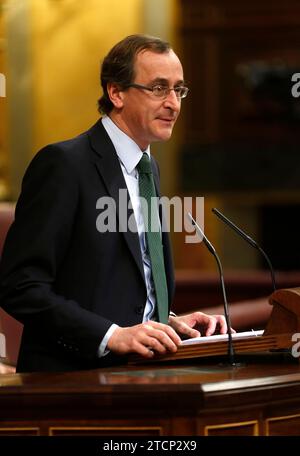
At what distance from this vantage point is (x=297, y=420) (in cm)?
200

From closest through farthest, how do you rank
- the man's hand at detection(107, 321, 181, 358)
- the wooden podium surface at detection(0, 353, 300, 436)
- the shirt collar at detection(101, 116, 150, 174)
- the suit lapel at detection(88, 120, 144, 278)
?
1. the wooden podium surface at detection(0, 353, 300, 436)
2. the man's hand at detection(107, 321, 181, 358)
3. the suit lapel at detection(88, 120, 144, 278)
4. the shirt collar at detection(101, 116, 150, 174)

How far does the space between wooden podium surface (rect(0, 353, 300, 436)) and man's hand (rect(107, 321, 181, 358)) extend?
0.51ft

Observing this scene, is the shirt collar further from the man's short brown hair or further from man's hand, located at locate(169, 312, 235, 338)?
man's hand, located at locate(169, 312, 235, 338)

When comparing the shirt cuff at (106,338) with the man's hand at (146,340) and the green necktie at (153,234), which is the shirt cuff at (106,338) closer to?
the man's hand at (146,340)

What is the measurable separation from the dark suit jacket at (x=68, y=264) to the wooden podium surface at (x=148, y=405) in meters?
0.25

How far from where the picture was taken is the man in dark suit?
2176 mm

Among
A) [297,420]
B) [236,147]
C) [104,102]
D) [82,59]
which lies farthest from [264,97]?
[297,420]

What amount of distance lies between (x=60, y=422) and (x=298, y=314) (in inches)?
23.0

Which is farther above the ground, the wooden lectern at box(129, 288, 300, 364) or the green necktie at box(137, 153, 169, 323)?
the green necktie at box(137, 153, 169, 323)

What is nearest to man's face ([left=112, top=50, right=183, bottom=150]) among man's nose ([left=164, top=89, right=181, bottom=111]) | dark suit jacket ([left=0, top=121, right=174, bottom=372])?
man's nose ([left=164, top=89, right=181, bottom=111])

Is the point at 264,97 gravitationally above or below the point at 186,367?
above

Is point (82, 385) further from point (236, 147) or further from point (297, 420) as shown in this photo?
point (236, 147)

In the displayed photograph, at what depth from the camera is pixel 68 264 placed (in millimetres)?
2277

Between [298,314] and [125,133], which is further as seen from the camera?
[125,133]
